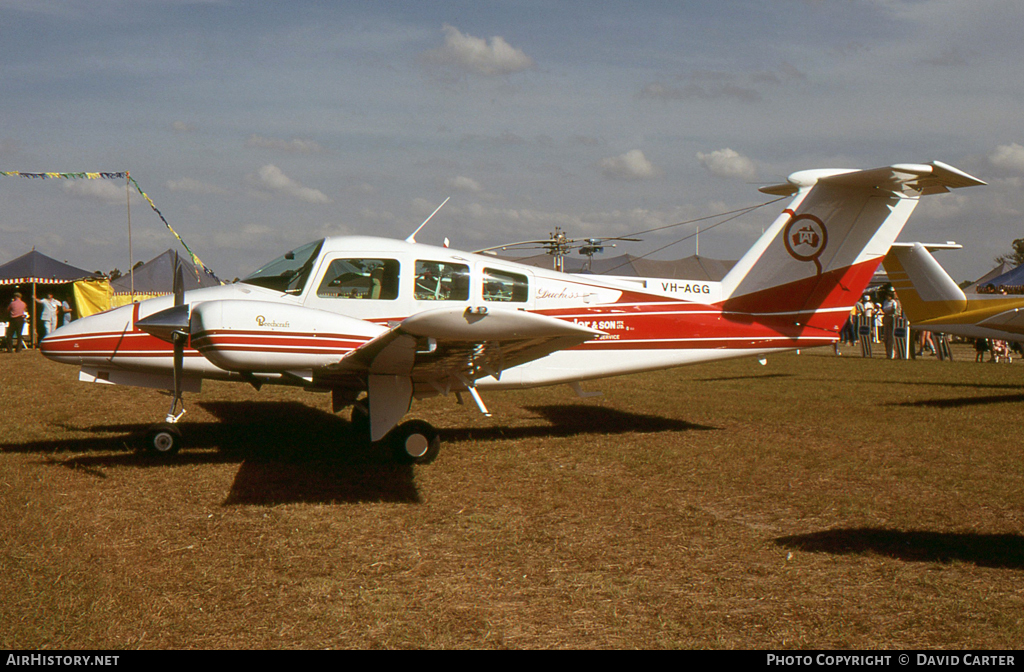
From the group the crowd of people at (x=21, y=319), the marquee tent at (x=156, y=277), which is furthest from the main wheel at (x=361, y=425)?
the marquee tent at (x=156, y=277)

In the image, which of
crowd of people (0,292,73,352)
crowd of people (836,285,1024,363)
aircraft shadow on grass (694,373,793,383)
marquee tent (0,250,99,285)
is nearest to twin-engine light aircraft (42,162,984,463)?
aircraft shadow on grass (694,373,793,383)

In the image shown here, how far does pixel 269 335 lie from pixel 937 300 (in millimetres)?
13645

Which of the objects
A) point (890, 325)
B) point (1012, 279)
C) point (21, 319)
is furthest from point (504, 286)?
point (1012, 279)

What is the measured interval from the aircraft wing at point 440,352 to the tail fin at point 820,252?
12.4 feet

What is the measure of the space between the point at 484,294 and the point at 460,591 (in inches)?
175

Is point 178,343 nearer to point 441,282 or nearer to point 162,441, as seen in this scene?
point 162,441

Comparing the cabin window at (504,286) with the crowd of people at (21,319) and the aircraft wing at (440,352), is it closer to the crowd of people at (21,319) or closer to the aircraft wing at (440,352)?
the aircraft wing at (440,352)

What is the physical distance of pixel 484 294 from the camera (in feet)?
26.2

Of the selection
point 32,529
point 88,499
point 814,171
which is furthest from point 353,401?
point 814,171

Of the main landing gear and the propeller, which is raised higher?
the propeller

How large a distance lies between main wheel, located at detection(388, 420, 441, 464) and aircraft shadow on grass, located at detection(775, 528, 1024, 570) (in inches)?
142

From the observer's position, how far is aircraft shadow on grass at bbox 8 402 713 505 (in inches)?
248

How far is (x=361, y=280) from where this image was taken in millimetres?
7734

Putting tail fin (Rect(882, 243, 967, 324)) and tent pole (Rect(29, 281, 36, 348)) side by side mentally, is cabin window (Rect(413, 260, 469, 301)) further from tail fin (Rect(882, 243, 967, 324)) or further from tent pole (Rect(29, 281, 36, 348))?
tent pole (Rect(29, 281, 36, 348))
